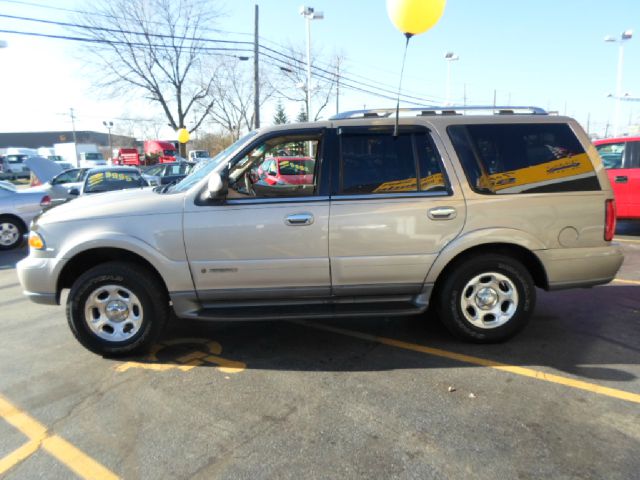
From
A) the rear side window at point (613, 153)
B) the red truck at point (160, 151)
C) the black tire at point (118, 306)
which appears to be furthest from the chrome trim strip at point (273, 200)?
the red truck at point (160, 151)

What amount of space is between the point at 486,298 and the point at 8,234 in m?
9.30

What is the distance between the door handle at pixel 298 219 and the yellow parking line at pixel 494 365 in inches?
51.2

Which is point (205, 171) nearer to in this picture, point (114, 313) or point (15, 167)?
point (114, 313)

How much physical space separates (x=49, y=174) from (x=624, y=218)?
60.4 ft

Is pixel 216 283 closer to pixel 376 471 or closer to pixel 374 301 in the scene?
pixel 374 301

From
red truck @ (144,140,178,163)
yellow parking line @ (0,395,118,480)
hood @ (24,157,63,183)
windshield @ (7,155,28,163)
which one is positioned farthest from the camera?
red truck @ (144,140,178,163)

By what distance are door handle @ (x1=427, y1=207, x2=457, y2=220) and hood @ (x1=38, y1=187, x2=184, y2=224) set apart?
2.03 metres

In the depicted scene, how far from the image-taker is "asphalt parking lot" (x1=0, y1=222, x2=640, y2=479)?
2.46 m

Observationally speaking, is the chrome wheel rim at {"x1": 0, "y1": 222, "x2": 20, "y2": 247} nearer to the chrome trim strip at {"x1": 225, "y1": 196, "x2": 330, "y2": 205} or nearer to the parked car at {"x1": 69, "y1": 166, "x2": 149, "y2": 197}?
the parked car at {"x1": 69, "y1": 166, "x2": 149, "y2": 197}

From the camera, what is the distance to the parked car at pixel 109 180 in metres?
10.0

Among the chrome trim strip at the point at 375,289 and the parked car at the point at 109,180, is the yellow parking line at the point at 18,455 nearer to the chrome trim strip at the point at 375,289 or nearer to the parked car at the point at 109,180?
the chrome trim strip at the point at 375,289

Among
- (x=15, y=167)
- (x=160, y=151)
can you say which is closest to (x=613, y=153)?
(x=160, y=151)

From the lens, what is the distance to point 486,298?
387 centimetres

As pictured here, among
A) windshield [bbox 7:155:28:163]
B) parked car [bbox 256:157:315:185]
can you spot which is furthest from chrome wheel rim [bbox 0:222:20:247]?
windshield [bbox 7:155:28:163]
